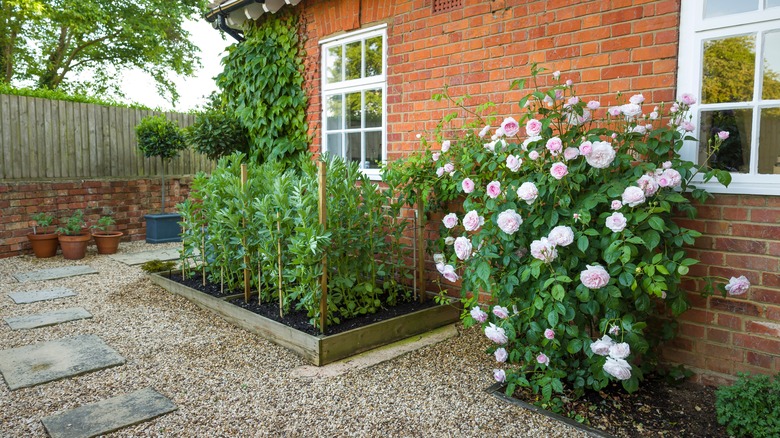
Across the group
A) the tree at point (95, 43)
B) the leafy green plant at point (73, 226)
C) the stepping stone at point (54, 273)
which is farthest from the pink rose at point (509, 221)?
the tree at point (95, 43)

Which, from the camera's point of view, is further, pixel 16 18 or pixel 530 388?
pixel 16 18

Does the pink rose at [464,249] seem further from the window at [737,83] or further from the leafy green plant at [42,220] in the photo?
the leafy green plant at [42,220]

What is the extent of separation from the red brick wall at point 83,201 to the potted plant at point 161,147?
29 centimetres

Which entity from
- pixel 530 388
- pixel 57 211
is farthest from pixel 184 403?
pixel 57 211

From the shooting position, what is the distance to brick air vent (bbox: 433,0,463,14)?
174 inches

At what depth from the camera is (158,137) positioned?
8.05m

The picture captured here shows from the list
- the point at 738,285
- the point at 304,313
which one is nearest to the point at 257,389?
the point at 304,313

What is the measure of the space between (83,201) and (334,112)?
4.47m

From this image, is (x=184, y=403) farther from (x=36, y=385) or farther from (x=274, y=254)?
(x=274, y=254)

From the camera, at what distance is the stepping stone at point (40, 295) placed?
5.10 m

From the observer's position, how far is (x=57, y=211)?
7.50m

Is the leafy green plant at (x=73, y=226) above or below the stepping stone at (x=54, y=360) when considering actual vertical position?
above

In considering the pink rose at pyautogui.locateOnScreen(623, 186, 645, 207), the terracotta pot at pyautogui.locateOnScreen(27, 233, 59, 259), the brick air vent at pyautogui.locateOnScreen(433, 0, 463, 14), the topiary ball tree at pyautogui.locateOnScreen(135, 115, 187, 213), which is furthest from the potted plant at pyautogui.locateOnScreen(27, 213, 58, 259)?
the pink rose at pyautogui.locateOnScreen(623, 186, 645, 207)

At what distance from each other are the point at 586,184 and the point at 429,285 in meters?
2.21
